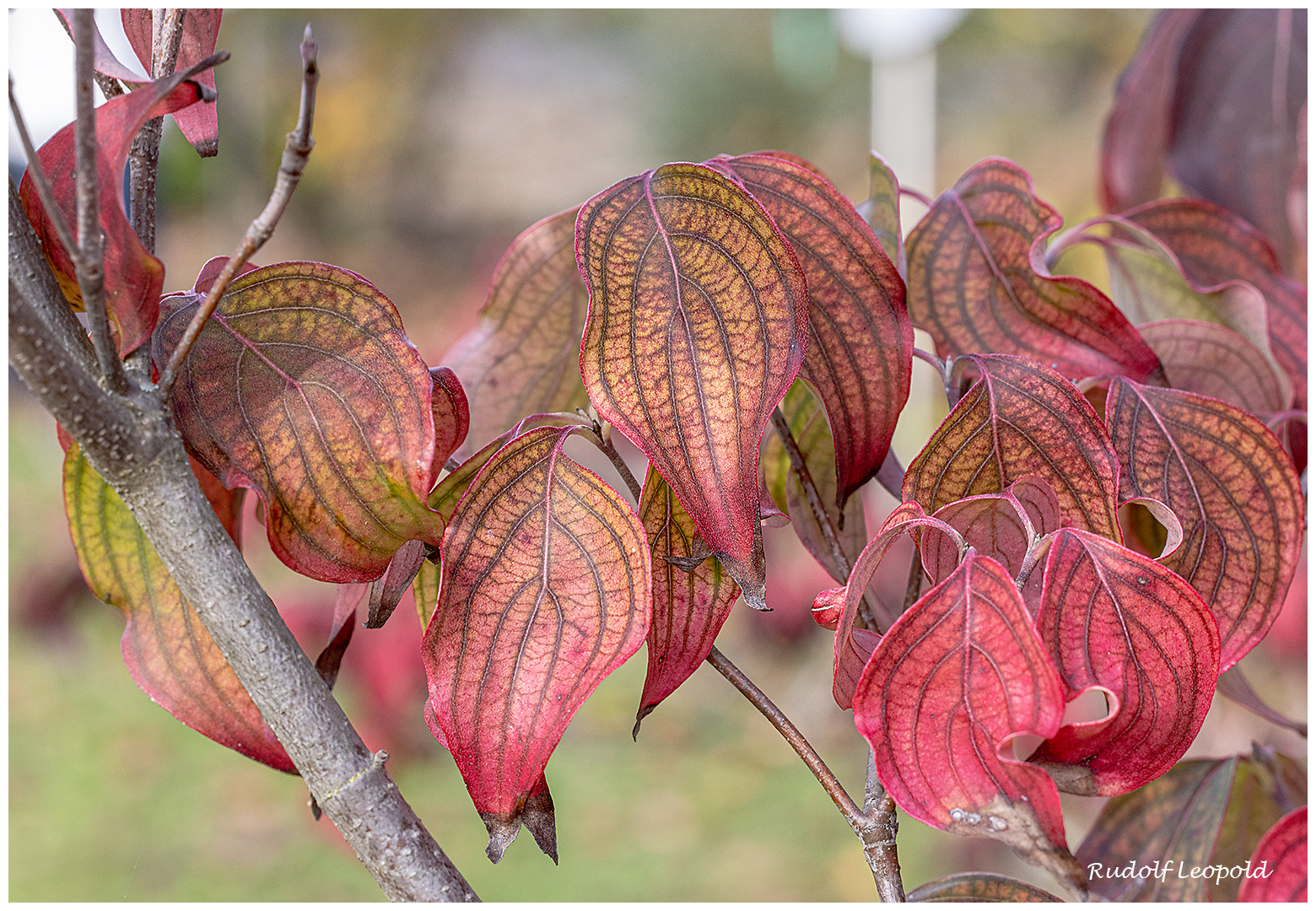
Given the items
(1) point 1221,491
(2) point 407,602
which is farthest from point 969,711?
(2) point 407,602

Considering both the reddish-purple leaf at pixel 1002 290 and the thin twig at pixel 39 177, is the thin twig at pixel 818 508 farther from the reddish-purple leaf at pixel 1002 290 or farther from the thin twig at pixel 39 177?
the thin twig at pixel 39 177

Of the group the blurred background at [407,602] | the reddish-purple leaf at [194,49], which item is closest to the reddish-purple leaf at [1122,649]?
the reddish-purple leaf at [194,49]

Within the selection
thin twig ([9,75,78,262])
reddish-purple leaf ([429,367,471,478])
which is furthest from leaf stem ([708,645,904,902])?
thin twig ([9,75,78,262])

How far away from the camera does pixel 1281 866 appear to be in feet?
1.04

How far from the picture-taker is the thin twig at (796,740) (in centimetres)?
31

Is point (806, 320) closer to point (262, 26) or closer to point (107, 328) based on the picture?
point (107, 328)

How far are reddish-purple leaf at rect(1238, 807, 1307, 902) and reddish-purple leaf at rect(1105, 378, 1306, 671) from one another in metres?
0.07

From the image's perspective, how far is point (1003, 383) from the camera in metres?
0.28

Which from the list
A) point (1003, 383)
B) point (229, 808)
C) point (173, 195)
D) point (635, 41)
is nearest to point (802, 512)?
point (1003, 383)

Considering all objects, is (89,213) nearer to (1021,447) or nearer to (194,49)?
(194,49)

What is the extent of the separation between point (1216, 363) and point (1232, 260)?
11 cm

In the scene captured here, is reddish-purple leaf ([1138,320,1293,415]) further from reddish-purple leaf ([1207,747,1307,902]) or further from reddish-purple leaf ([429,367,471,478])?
reddish-purple leaf ([429,367,471,478])

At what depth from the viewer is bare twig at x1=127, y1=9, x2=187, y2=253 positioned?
29cm

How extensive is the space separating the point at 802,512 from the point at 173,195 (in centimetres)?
463
